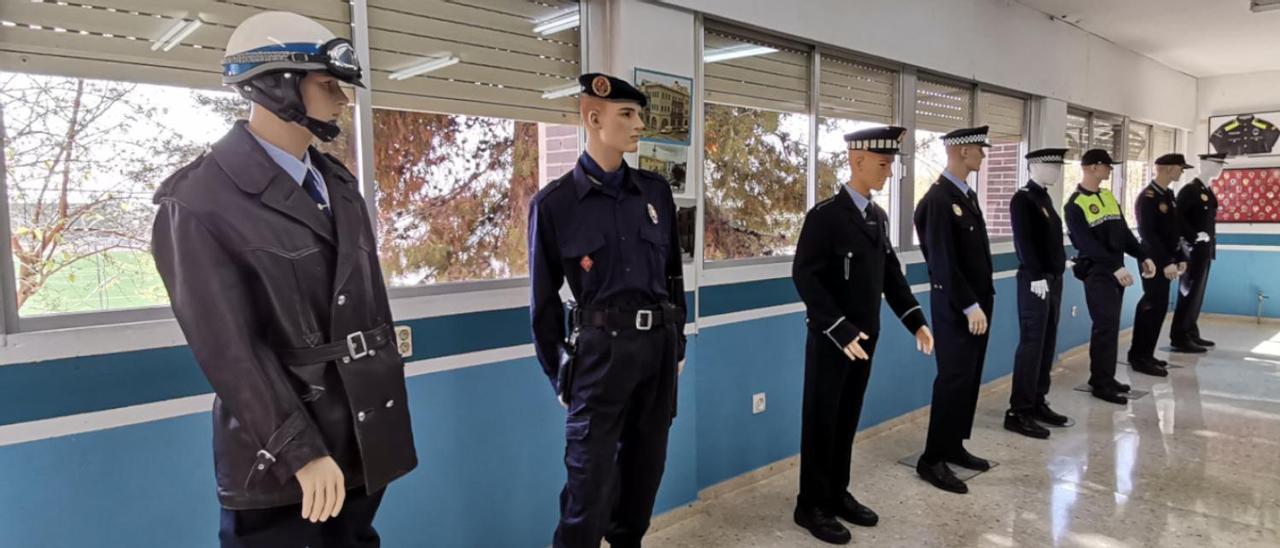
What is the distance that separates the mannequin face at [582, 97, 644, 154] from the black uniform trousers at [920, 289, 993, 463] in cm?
211

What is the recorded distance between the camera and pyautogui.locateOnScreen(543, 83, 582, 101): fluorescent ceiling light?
2842 millimetres

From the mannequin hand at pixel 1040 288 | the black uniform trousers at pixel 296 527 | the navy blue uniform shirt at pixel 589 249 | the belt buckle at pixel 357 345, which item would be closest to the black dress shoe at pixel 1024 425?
the mannequin hand at pixel 1040 288

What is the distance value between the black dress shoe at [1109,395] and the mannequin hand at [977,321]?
8.26ft

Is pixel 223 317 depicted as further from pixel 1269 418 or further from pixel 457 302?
pixel 1269 418

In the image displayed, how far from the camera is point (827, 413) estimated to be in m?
3.01

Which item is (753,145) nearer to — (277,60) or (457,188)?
(457,188)

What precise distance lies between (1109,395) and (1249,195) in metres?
5.54

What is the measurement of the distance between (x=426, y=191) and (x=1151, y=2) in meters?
5.97

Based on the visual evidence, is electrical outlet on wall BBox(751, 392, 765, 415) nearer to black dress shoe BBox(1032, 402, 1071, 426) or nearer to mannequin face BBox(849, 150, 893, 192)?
mannequin face BBox(849, 150, 893, 192)

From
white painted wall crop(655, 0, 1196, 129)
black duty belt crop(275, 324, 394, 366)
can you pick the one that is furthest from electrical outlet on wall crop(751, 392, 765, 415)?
black duty belt crop(275, 324, 394, 366)

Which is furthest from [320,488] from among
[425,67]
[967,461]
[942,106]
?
[942,106]

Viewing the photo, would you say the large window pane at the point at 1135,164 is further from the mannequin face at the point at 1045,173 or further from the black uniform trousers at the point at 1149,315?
the mannequin face at the point at 1045,173

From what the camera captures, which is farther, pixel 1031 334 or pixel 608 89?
pixel 1031 334

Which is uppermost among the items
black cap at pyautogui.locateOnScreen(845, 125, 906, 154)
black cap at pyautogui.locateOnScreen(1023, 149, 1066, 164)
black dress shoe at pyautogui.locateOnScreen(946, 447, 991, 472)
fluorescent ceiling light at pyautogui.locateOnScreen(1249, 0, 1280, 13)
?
fluorescent ceiling light at pyautogui.locateOnScreen(1249, 0, 1280, 13)
